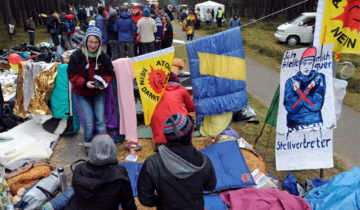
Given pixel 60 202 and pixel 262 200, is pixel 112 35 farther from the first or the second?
pixel 262 200

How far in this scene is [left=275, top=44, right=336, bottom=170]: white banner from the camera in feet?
12.8

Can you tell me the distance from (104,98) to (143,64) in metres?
0.83

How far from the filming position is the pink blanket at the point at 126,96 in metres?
4.51

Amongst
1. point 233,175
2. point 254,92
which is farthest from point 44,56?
point 233,175

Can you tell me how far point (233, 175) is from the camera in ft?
12.5

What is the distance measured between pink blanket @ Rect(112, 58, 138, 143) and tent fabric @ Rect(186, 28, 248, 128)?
1.03 metres

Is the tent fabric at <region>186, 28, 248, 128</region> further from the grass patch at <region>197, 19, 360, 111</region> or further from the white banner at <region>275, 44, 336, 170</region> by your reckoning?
the grass patch at <region>197, 19, 360, 111</region>

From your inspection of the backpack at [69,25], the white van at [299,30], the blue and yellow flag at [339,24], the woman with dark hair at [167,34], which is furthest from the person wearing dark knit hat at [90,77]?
the white van at [299,30]

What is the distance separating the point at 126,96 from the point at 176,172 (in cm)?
265

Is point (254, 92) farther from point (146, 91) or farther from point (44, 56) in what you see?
point (44, 56)

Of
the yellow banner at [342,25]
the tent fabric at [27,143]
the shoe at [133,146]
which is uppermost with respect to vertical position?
the yellow banner at [342,25]

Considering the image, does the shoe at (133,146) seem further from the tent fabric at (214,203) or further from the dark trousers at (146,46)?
the dark trousers at (146,46)

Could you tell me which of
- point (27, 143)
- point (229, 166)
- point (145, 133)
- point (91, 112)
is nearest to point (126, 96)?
point (91, 112)

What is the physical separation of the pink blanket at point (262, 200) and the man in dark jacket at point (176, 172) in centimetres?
103
